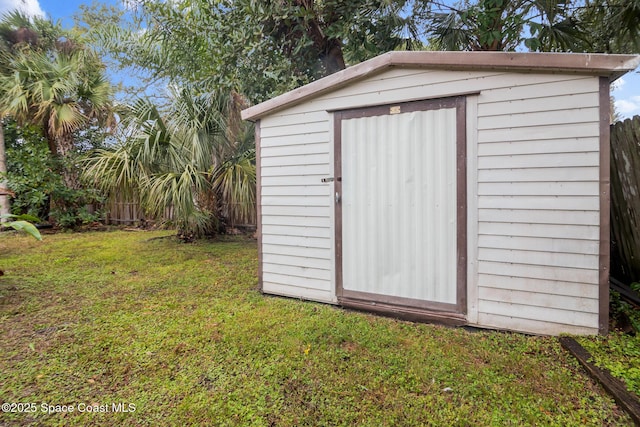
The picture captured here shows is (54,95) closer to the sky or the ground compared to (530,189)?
closer to the sky

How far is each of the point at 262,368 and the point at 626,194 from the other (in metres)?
3.09

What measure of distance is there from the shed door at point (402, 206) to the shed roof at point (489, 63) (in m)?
0.27

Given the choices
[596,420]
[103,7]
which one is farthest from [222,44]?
[103,7]

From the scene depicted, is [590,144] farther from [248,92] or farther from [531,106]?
[248,92]

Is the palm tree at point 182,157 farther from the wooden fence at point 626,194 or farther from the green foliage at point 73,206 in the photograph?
the wooden fence at point 626,194

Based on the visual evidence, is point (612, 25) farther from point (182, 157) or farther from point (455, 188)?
point (182, 157)

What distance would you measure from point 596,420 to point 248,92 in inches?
227

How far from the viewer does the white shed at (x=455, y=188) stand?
220 cm

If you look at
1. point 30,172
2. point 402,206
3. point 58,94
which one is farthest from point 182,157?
Result: point 30,172

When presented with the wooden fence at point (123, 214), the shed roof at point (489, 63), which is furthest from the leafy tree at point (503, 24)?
the wooden fence at point (123, 214)

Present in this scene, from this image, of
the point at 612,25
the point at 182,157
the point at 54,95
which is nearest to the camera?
the point at 612,25

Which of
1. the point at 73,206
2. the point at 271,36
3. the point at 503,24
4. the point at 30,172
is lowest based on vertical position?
the point at 73,206

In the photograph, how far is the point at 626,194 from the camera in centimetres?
267

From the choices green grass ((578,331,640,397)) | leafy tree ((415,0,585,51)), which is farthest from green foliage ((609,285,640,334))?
leafy tree ((415,0,585,51))
